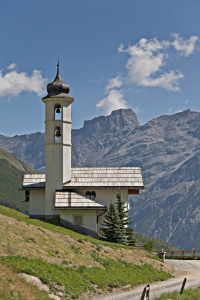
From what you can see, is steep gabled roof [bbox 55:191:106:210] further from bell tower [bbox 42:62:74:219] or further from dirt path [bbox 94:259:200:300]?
dirt path [bbox 94:259:200:300]

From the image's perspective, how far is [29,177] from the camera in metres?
52.3

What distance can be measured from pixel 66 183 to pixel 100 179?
4.24m

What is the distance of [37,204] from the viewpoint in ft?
167

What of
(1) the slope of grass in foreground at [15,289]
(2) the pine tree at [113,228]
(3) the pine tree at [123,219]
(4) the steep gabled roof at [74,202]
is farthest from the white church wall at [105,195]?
(1) the slope of grass in foreground at [15,289]

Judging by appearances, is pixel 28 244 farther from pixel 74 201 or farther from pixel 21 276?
pixel 74 201

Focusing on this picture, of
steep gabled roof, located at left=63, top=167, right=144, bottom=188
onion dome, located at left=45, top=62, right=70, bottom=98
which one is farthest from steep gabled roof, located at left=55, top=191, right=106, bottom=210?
onion dome, located at left=45, top=62, right=70, bottom=98

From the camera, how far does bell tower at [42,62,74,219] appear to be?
1897 inches

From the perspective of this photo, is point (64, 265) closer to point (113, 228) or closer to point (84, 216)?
point (113, 228)

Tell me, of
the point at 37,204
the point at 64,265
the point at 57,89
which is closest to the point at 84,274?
the point at 64,265

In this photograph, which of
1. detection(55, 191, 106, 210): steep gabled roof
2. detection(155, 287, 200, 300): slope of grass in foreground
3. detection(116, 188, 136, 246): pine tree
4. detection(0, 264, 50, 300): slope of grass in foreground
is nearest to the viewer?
detection(0, 264, 50, 300): slope of grass in foreground

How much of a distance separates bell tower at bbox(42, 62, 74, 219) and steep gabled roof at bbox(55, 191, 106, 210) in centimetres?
184

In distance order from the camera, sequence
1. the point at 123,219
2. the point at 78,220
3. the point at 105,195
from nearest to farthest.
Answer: the point at 78,220
the point at 123,219
the point at 105,195

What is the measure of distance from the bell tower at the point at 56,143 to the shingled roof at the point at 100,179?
1.51 metres

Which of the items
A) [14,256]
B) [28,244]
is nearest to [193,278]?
[28,244]
